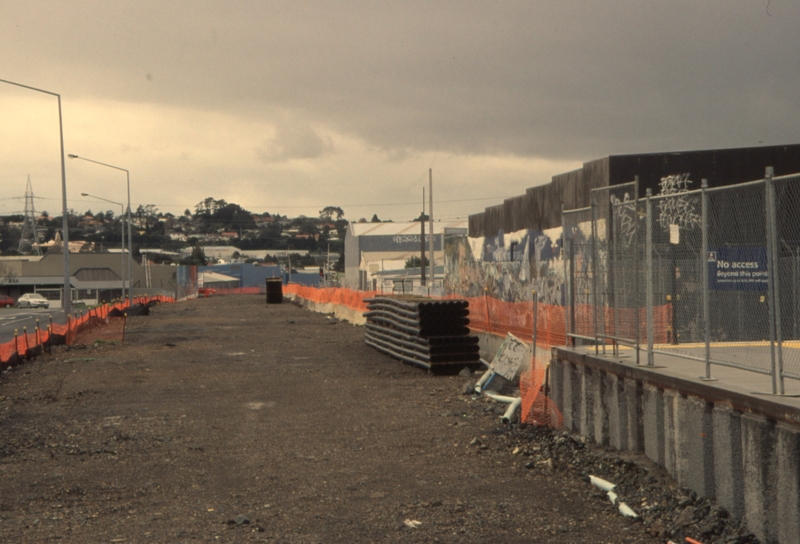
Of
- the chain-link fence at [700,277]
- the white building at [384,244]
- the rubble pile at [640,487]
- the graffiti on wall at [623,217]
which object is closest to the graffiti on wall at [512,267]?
the chain-link fence at [700,277]

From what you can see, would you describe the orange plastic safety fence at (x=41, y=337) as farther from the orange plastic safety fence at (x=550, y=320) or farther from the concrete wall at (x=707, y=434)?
the concrete wall at (x=707, y=434)

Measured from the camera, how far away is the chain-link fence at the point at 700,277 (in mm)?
6836

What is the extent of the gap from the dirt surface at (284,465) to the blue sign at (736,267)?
203 cm

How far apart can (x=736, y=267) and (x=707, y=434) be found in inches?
112

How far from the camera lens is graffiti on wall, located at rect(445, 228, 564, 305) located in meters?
28.7

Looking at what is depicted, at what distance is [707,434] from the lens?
719cm

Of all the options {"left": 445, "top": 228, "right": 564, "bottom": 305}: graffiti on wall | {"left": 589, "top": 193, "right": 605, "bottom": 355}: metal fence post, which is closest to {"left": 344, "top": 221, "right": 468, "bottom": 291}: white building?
{"left": 445, "top": 228, "right": 564, "bottom": 305}: graffiti on wall

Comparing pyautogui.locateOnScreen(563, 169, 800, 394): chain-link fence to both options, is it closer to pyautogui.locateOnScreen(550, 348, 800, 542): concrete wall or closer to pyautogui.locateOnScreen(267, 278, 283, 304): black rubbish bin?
pyautogui.locateOnScreen(550, 348, 800, 542): concrete wall

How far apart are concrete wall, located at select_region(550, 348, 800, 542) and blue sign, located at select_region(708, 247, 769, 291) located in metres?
1.17

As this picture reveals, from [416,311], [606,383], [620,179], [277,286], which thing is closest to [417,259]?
[277,286]

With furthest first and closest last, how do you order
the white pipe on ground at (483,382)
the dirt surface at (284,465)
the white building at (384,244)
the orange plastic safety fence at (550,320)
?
the white building at (384,244) → the white pipe on ground at (483,382) → the orange plastic safety fence at (550,320) → the dirt surface at (284,465)

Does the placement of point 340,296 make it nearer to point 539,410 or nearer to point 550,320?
point 550,320

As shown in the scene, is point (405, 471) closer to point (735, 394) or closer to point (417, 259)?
point (735, 394)

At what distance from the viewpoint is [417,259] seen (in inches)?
3573
